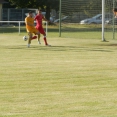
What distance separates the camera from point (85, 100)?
1194 cm

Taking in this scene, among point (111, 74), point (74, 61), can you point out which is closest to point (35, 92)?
point (111, 74)

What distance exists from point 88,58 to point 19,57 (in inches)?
101

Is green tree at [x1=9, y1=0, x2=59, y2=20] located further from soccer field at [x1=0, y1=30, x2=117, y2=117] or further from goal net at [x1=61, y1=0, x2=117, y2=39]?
soccer field at [x1=0, y1=30, x2=117, y2=117]

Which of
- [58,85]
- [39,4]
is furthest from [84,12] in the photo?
[39,4]

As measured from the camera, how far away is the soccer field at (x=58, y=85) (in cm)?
1087

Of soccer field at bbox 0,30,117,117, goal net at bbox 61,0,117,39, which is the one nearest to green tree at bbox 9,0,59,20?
goal net at bbox 61,0,117,39

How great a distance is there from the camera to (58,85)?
1419 centimetres

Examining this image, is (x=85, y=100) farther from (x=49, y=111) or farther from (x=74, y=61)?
(x=74, y=61)

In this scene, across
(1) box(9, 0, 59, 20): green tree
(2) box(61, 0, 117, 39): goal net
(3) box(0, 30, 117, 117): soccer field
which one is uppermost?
(1) box(9, 0, 59, 20): green tree

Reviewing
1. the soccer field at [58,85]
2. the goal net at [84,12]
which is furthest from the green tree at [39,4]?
the soccer field at [58,85]

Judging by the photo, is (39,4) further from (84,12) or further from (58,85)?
(58,85)

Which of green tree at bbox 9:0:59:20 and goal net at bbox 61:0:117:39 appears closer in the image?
goal net at bbox 61:0:117:39

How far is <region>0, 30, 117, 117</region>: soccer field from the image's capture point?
35.7ft

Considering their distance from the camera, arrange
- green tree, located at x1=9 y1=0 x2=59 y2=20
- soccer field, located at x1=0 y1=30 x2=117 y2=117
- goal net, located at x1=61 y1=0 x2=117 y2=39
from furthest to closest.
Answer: green tree, located at x1=9 y1=0 x2=59 y2=20, goal net, located at x1=61 y1=0 x2=117 y2=39, soccer field, located at x1=0 y1=30 x2=117 y2=117
